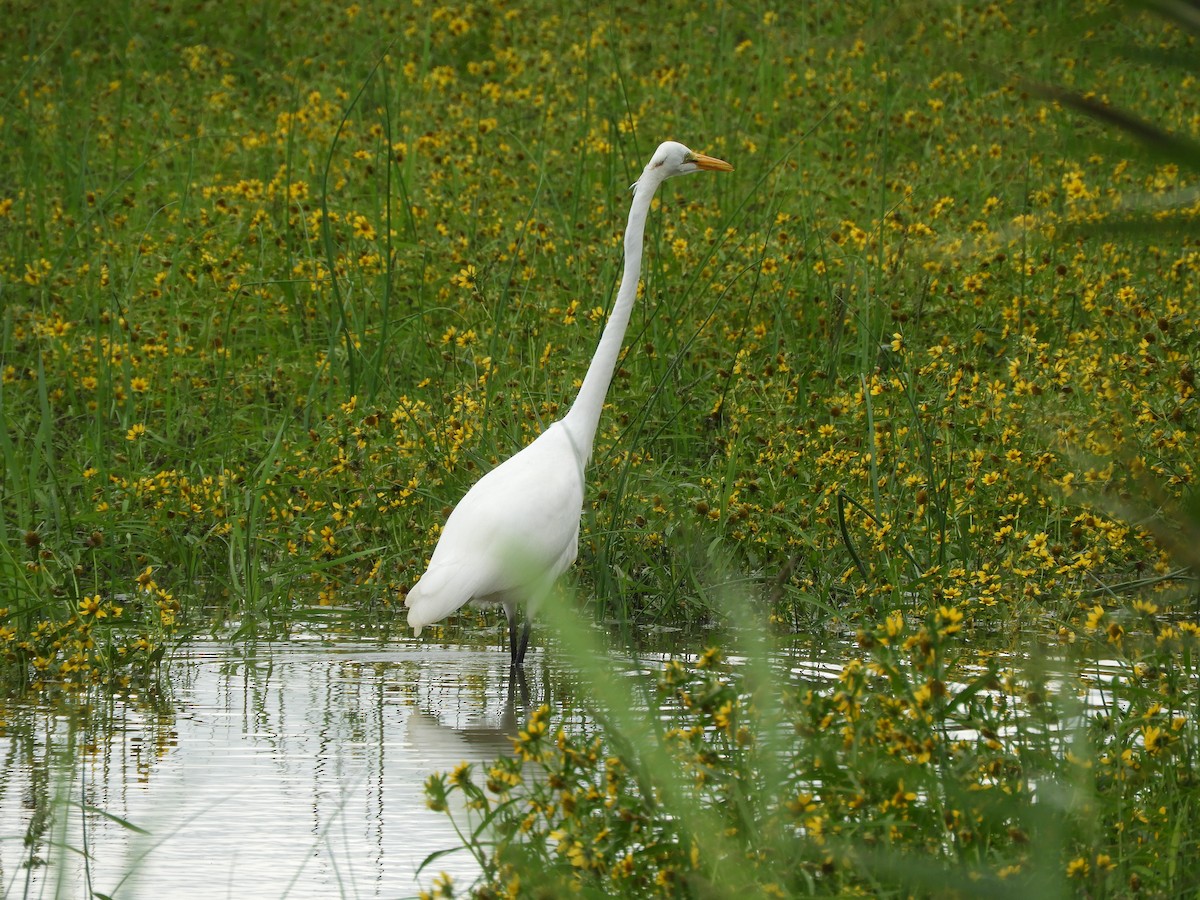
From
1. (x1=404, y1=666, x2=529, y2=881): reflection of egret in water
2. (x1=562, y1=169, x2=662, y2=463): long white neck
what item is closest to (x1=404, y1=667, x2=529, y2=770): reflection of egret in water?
(x1=404, y1=666, x2=529, y2=881): reflection of egret in water

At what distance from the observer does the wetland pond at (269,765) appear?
10.7ft

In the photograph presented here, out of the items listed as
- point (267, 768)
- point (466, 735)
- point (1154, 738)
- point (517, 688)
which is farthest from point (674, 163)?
point (1154, 738)

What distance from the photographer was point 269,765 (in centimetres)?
395

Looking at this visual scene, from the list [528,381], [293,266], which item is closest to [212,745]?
[528,381]

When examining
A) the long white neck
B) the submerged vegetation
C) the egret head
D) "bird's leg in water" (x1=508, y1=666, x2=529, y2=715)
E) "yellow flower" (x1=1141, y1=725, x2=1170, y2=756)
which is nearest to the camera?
the submerged vegetation

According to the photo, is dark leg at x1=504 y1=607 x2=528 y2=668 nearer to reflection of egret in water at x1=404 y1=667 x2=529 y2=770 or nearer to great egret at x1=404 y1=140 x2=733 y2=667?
great egret at x1=404 y1=140 x2=733 y2=667

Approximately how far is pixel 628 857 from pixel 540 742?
8.0 inches

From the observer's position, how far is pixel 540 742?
8.10ft

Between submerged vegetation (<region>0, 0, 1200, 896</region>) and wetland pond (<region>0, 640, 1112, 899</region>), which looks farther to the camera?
wetland pond (<region>0, 640, 1112, 899</region>)

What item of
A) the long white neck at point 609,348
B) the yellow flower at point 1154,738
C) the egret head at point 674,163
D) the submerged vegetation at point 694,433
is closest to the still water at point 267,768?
the submerged vegetation at point 694,433

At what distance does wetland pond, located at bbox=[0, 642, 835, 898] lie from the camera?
10.7ft

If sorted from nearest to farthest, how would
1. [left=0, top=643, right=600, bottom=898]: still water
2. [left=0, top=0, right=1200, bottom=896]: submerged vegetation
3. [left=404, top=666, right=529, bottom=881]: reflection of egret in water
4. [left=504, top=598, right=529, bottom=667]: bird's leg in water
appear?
[left=0, top=0, right=1200, bottom=896]: submerged vegetation, [left=0, top=643, right=600, bottom=898]: still water, [left=404, top=666, right=529, bottom=881]: reflection of egret in water, [left=504, top=598, right=529, bottom=667]: bird's leg in water

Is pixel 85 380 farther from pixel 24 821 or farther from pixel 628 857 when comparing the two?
pixel 628 857

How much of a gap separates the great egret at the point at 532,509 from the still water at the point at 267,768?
252 millimetres
